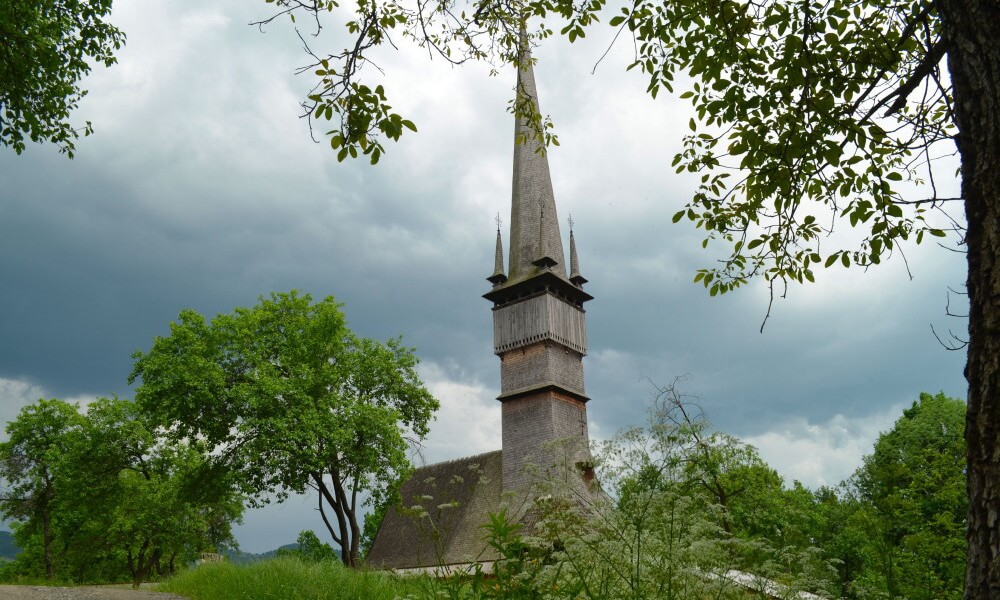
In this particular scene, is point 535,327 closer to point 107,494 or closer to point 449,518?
point 449,518

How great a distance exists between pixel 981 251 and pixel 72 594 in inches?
730

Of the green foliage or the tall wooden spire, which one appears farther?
the tall wooden spire

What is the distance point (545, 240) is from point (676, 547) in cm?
3659

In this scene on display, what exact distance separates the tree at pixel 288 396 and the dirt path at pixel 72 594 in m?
6.17

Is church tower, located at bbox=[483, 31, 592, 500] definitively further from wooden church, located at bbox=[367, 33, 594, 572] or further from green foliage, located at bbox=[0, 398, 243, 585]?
green foliage, located at bbox=[0, 398, 243, 585]

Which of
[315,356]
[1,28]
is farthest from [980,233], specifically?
[315,356]

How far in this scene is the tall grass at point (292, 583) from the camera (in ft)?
38.3

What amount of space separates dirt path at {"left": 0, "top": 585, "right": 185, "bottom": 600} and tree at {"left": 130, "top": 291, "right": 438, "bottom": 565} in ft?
20.2

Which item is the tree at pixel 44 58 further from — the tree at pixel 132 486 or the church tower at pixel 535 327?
the church tower at pixel 535 327

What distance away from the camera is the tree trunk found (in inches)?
124

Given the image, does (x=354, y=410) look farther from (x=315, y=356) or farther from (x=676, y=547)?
(x=676, y=547)

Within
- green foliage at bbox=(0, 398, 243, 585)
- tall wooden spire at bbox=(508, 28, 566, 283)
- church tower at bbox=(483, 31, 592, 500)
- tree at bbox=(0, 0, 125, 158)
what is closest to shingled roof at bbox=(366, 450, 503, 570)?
church tower at bbox=(483, 31, 592, 500)

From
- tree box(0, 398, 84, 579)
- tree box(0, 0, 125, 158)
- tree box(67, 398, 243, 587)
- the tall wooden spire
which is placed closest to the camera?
tree box(0, 0, 125, 158)

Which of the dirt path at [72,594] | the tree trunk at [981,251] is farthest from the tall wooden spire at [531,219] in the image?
the tree trunk at [981,251]
